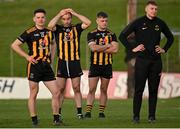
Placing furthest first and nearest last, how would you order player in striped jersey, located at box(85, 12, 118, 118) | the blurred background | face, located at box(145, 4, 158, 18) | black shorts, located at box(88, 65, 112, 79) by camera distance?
the blurred background, black shorts, located at box(88, 65, 112, 79), player in striped jersey, located at box(85, 12, 118, 118), face, located at box(145, 4, 158, 18)

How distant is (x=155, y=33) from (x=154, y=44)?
21 cm

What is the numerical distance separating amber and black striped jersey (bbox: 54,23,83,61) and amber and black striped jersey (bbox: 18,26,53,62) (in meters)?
1.71

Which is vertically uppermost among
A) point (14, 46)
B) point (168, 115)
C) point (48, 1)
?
point (48, 1)

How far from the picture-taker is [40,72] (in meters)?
16.7

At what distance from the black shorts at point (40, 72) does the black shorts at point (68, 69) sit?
1.77 m

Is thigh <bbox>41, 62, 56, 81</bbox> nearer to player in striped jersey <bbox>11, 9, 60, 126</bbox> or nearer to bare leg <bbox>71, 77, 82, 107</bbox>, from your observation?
player in striped jersey <bbox>11, 9, 60, 126</bbox>

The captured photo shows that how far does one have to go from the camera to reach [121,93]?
33531 millimetres

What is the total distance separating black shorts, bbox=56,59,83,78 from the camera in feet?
61.0

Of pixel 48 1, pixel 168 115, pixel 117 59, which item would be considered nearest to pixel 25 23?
pixel 48 1

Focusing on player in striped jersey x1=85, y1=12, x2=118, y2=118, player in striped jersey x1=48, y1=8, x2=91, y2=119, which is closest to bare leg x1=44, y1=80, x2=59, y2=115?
player in striped jersey x1=48, y1=8, x2=91, y2=119

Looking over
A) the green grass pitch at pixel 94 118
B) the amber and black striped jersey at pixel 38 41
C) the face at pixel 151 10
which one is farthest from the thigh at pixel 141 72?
the amber and black striped jersey at pixel 38 41

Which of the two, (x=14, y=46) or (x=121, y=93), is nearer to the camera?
(x=14, y=46)

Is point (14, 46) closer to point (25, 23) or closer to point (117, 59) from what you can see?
point (117, 59)

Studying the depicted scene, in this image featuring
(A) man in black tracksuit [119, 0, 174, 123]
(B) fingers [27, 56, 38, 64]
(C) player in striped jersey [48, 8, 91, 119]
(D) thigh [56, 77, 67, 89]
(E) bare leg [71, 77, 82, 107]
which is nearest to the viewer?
(B) fingers [27, 56, 38, 64]
